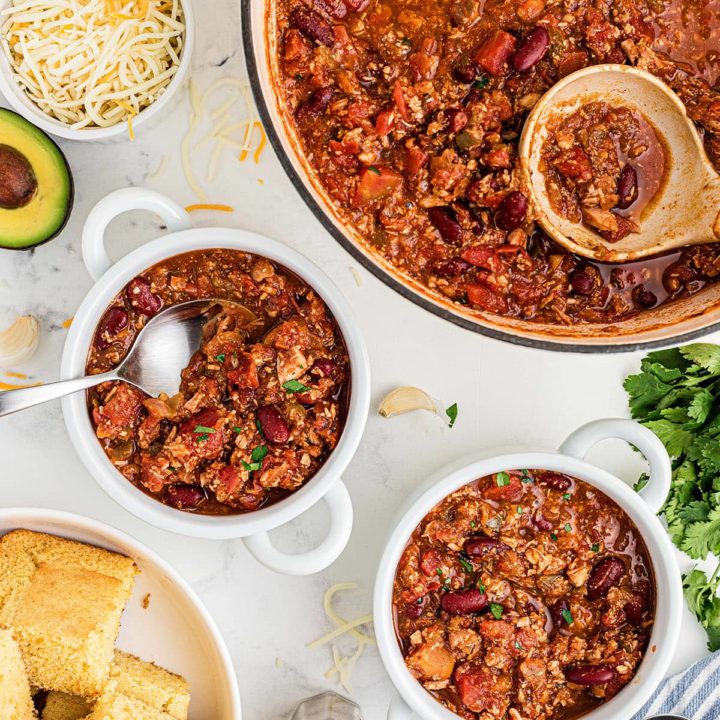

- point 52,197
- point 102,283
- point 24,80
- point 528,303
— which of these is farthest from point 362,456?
point 24,80

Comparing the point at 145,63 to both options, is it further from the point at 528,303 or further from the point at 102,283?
the point at 528,303

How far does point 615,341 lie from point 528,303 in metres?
0.35

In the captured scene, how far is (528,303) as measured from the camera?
308cm

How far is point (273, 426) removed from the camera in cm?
304

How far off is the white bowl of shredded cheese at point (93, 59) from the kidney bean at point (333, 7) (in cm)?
52

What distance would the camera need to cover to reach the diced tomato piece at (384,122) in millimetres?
2930

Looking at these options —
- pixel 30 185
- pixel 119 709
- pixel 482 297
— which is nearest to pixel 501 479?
pixel 482 297

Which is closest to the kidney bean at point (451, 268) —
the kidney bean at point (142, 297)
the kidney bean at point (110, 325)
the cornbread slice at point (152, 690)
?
the kidney bean at point (142, 297)

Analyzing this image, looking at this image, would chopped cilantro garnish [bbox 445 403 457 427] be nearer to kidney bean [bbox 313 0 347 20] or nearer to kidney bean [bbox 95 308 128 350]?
kidney bean [bbox 95 308 128 350]

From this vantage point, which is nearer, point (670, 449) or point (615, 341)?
point (615, 341)

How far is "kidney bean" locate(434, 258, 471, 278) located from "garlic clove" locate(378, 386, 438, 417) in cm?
56

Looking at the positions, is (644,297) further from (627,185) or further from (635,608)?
(635,608)

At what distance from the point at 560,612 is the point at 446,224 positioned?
1.51 meters

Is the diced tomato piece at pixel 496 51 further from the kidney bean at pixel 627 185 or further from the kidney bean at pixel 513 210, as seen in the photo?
the kidney bean at pixel 627 185
